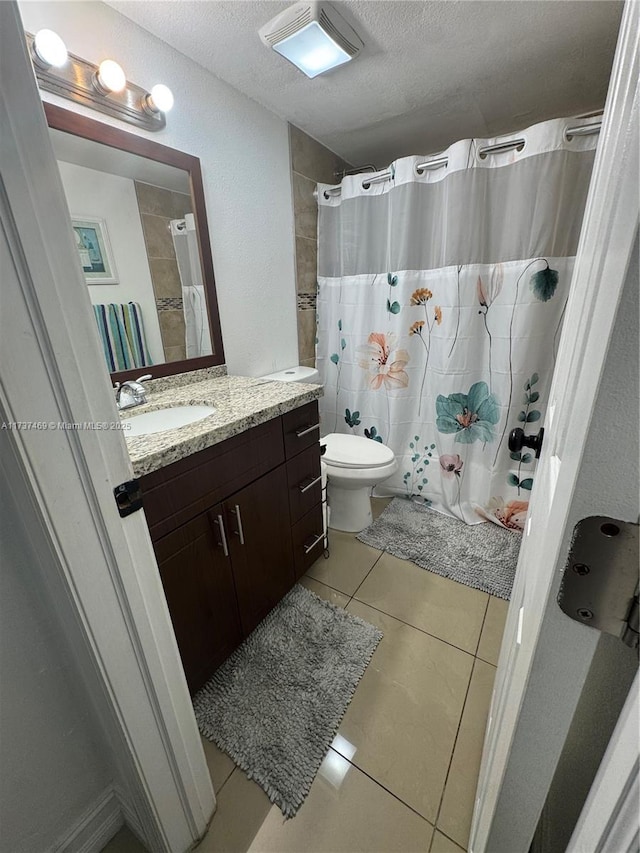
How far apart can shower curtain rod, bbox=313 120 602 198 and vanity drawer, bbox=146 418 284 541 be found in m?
1.47

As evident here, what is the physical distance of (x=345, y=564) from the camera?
67.3 inches

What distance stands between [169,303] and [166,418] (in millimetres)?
502

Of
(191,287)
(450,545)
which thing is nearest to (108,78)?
(191,287)

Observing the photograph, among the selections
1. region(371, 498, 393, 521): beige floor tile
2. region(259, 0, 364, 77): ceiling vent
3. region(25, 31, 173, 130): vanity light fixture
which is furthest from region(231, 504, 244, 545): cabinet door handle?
region(259, 0, 364, 77): ceiling vent

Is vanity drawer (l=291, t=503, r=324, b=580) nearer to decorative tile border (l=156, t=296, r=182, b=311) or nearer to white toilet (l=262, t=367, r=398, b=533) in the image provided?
white toilet (l=262, t=367, r=398, b=533)

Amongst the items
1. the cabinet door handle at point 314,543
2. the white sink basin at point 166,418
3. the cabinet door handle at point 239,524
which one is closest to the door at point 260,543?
the cabinet door handle at point 239,524

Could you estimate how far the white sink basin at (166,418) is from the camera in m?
1.21

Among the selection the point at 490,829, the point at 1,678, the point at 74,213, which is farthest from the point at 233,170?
the point at 490,829

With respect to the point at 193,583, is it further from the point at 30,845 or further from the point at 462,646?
the point at 462,646

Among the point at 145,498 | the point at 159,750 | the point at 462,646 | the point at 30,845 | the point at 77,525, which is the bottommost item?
the point at 462,646

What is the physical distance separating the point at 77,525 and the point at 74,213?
1138 millimetres

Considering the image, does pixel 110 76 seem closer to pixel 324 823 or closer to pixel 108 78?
pixel 108 78

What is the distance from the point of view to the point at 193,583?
99cm

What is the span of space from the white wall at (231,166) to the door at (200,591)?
94cm
